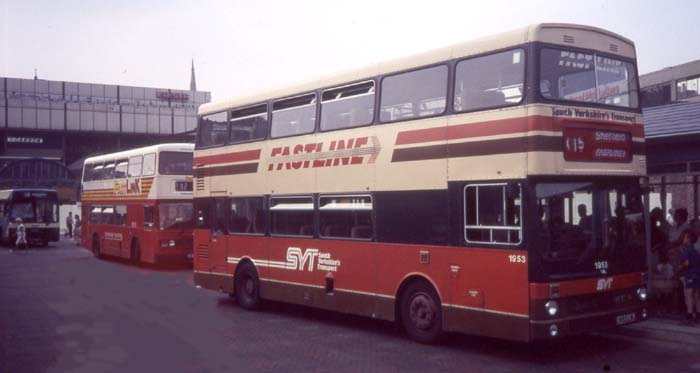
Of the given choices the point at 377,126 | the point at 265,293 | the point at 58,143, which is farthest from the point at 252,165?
the point at 58,143

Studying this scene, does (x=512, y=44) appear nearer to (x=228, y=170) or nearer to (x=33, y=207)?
(x=228, y=170)

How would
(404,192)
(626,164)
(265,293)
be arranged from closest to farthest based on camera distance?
(626,164) → (404,192) → (265,293)

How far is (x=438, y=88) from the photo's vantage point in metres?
11.4

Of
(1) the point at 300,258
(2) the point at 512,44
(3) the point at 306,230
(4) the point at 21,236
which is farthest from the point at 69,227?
(2) the point at 512,44

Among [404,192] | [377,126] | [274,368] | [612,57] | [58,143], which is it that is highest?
[58,143]

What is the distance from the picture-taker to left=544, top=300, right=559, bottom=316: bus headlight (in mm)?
9844

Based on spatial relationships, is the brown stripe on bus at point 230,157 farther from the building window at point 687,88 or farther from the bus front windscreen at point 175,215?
the building window at point 687,88

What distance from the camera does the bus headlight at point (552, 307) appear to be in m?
9.84

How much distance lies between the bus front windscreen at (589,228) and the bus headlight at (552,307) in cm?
37

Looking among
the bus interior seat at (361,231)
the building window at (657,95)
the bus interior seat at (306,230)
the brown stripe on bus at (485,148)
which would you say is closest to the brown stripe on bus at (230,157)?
the bus interior seat at (306,230)

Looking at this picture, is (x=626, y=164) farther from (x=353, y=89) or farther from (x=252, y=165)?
(x=252, y=165)

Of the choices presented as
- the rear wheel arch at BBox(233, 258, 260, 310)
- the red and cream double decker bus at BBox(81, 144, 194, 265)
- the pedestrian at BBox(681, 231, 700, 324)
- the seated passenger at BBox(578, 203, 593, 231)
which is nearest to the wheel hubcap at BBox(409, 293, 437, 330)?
the seated passenger at BBox(578, 203, 593, 231)

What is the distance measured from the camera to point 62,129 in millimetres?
79000

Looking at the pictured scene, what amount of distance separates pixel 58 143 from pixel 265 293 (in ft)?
234
